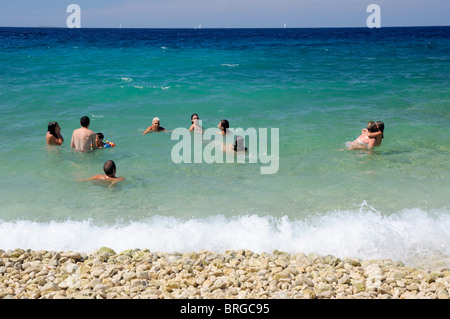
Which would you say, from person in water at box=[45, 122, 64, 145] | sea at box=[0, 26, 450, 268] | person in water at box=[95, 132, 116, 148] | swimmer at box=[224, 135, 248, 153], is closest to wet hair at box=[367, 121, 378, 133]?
sea at box=[0, 26, 450, 268]

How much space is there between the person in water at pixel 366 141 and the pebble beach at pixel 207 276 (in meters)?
5.65

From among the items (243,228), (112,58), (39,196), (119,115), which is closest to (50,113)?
(119,115)

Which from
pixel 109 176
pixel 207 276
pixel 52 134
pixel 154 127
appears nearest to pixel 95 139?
pixel 52 134

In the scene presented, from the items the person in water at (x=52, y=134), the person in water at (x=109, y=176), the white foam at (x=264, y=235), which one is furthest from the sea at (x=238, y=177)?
the person in water at (x=52, y=134)

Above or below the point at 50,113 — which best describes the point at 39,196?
below

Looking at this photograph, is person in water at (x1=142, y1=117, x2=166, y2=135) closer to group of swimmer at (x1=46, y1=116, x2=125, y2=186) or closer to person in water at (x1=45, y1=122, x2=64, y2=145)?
group of swimmer at (x1=46, y1=116, x2=125, y2=186)

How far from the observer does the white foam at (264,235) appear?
6609 mm

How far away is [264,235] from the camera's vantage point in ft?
23.0

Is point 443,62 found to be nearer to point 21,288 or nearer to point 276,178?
point 276,178

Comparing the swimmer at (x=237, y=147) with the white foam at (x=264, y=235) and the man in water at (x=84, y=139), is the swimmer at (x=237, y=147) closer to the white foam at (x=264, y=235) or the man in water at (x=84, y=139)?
the white foam at (x=264, y=235)

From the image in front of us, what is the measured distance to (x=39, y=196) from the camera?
8477 mm

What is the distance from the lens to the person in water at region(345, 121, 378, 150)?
433 inches

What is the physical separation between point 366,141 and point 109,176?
7.20 m

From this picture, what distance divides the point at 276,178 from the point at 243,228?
247cm
